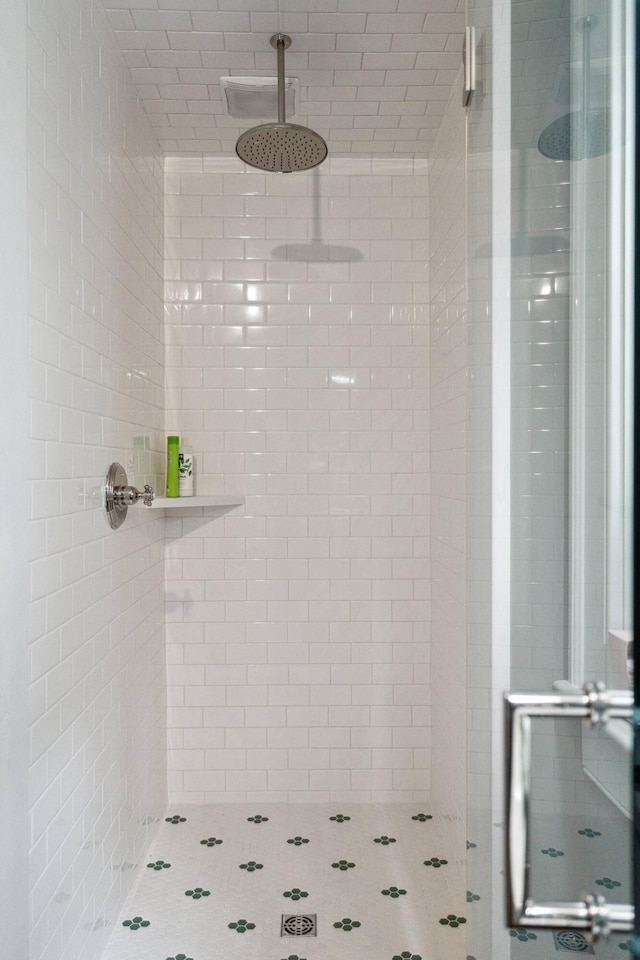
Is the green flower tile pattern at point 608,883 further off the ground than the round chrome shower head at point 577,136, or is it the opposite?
the round chrome shower head at point 577,136

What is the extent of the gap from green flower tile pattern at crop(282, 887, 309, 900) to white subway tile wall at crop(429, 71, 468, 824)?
1.66ft

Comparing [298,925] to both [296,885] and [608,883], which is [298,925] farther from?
[608,883]

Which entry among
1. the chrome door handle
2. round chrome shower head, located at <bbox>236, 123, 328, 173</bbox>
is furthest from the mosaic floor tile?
round chrome shower head, located at <bbox>236, 123, 328, 173</bbox>

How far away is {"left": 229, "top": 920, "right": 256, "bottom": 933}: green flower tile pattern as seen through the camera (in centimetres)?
197

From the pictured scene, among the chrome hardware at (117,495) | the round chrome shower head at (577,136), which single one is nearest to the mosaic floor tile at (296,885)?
the chrome hardware at (117,495)

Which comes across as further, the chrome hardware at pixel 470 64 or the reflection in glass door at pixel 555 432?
the chrome hardware at pixel 470 64

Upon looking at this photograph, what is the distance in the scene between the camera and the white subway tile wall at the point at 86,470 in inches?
56.9

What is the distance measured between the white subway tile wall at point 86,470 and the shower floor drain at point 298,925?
482 millimetres

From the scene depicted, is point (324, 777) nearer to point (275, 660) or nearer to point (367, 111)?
point (275, 660)

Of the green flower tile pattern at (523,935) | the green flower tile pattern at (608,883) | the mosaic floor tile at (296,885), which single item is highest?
the green flower tile pattern at (608,883)

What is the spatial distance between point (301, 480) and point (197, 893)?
1439 millimetres

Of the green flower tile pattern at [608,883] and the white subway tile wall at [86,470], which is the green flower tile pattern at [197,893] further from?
the green flower tile pattern at [608,883]

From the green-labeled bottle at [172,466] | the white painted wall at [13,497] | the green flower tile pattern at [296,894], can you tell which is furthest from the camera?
the green-labeled bottle at [172,466]

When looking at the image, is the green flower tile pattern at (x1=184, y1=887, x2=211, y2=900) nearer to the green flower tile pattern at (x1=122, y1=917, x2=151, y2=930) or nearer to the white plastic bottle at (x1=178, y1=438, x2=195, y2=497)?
the green flower tile pattern at (x1=122, y1=917, x2=151, y2=930)
